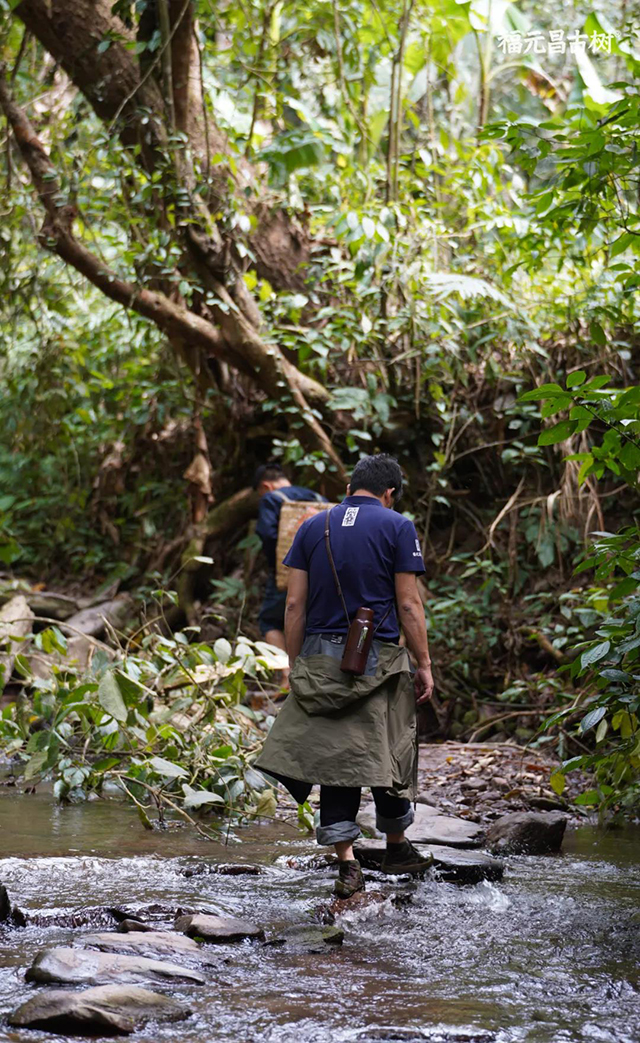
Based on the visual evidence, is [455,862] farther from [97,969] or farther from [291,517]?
[291,517]

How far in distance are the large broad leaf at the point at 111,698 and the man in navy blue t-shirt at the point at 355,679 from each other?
1188 millimetres

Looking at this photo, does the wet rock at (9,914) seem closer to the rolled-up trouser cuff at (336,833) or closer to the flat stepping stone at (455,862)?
the rolled-up trouser cuff at (336,833)

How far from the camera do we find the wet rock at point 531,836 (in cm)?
501

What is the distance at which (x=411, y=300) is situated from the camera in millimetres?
8531

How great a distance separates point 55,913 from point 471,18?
8.06 meters

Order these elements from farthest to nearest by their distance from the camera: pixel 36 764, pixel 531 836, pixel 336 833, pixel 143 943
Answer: pixel 36 764
pixel 531 836
pixel 336 833
pixel 143 943

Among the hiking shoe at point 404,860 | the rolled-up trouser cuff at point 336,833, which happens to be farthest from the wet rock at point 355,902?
the hiking shoe at point 404,860

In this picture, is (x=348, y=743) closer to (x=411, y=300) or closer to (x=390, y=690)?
(x=390, y=690)

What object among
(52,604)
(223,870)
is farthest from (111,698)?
(52,604)

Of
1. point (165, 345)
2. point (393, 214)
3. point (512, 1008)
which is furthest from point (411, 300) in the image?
point (512, 1008)

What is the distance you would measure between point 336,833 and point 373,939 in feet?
2.20

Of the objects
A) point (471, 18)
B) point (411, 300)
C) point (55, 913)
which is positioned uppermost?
point (471, 18)

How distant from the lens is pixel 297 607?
451 cm

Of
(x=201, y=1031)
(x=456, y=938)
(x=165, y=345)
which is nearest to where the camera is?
(x=201, y=1031)
